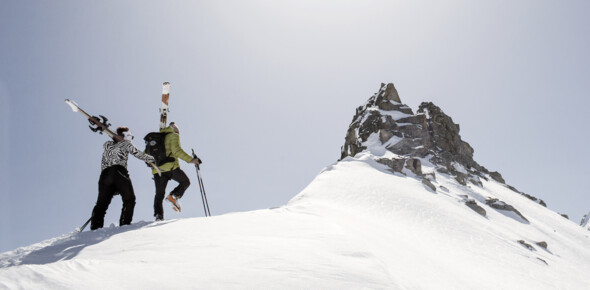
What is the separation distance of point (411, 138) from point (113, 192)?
36.4 m

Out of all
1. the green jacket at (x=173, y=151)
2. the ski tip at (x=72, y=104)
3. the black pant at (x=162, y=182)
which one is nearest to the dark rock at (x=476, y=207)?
the black pant at (x=162, y=182)

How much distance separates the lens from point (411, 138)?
1479 inches

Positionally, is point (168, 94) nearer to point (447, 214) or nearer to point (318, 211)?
point (318, 211)

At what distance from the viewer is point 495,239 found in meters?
12.7

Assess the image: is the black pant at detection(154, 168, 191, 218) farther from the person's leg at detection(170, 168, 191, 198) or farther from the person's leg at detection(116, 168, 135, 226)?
the person's leg at detection(116, 168, 135, 226)

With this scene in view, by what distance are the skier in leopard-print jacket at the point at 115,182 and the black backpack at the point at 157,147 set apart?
4.35ft

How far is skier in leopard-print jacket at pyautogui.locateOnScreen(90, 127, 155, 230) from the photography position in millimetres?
6102

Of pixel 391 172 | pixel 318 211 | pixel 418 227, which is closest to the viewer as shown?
pixel 318 211

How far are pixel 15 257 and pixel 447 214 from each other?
15.0m

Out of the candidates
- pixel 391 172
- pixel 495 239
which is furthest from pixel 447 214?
pixel 391 172

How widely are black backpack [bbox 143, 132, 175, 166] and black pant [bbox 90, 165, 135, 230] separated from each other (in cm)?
144

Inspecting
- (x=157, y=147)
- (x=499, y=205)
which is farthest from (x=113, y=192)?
(x=499, y=205)

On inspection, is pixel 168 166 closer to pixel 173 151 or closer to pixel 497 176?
pixel 173 151

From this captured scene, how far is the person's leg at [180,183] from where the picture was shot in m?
8.22
